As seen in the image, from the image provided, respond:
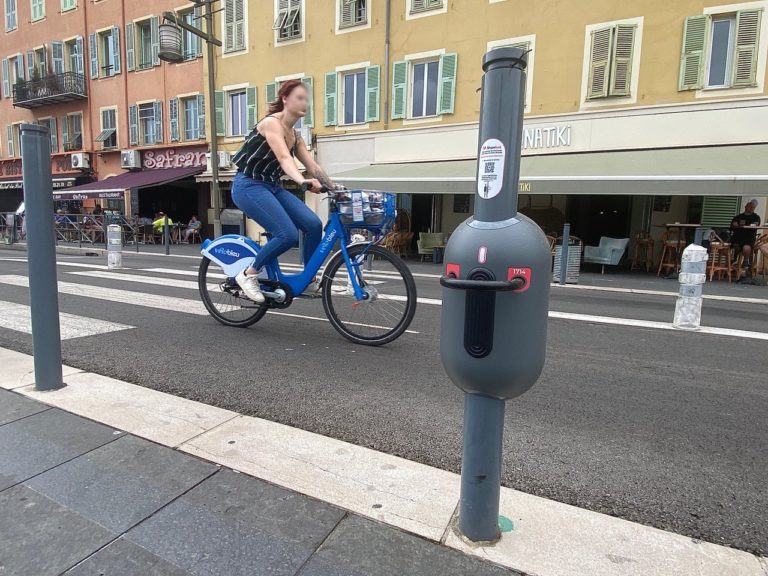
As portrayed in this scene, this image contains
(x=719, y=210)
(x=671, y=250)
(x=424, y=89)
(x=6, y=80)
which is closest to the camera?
(x=671, y=250)

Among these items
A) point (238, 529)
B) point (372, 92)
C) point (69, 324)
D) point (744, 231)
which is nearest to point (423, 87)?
point (372, 92)

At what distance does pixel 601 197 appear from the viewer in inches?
589

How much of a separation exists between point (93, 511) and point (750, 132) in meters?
14.3

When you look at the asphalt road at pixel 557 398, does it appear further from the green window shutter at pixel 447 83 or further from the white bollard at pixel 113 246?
the green window shutter at pixel 447 83

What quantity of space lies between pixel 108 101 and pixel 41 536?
26.2m

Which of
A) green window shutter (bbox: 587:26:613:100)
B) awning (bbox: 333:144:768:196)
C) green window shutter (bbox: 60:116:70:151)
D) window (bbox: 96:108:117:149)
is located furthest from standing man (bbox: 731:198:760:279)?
green window shutter (bbox: 60:116:70:151)

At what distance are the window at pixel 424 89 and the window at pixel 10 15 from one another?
2384 centimetres

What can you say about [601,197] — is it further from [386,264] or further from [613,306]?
[386,264]

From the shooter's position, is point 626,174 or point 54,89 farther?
point 54,89

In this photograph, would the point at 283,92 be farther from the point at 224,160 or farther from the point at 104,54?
the point at 104,54

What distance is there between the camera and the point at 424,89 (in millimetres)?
15883

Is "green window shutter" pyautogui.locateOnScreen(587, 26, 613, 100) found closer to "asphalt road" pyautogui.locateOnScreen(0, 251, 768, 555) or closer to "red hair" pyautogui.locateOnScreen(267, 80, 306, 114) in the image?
"asphalt road" pyautogui.locateOnScreen(0, 251, 768, 555)

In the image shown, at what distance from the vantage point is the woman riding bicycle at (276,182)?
4.21 metres

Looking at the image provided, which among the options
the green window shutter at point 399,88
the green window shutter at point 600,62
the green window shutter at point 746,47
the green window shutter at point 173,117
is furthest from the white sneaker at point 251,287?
the green window shutter at point 173,117
